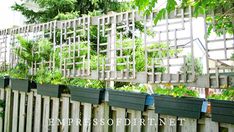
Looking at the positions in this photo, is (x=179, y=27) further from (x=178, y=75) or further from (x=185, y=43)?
(x=178, y=75)

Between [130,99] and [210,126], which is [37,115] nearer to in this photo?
[130,99]

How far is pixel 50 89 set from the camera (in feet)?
11.0

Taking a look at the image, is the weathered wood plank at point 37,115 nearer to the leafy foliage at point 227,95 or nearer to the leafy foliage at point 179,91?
the leafy foliage at point 179,91

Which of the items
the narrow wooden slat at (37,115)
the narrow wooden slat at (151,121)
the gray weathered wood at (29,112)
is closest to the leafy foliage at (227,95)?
the narrow wooden slat at (151,121)

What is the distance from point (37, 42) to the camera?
12.4ft

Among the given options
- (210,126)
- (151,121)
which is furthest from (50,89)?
(210,126)

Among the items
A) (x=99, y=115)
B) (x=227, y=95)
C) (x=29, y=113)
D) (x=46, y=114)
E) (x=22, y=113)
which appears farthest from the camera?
(x=22, y=113)

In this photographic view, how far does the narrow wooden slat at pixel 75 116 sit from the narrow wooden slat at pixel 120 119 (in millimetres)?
544

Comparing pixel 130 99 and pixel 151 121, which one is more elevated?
pixel 130 99

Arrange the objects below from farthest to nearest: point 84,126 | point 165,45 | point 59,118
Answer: point 59,118 < point 84,126 < point 165,45

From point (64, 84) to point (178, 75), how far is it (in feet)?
5.10

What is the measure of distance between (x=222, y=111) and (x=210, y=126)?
20 cm

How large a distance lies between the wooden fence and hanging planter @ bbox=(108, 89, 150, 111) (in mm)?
79

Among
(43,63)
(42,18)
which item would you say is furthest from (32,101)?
(42,18)
